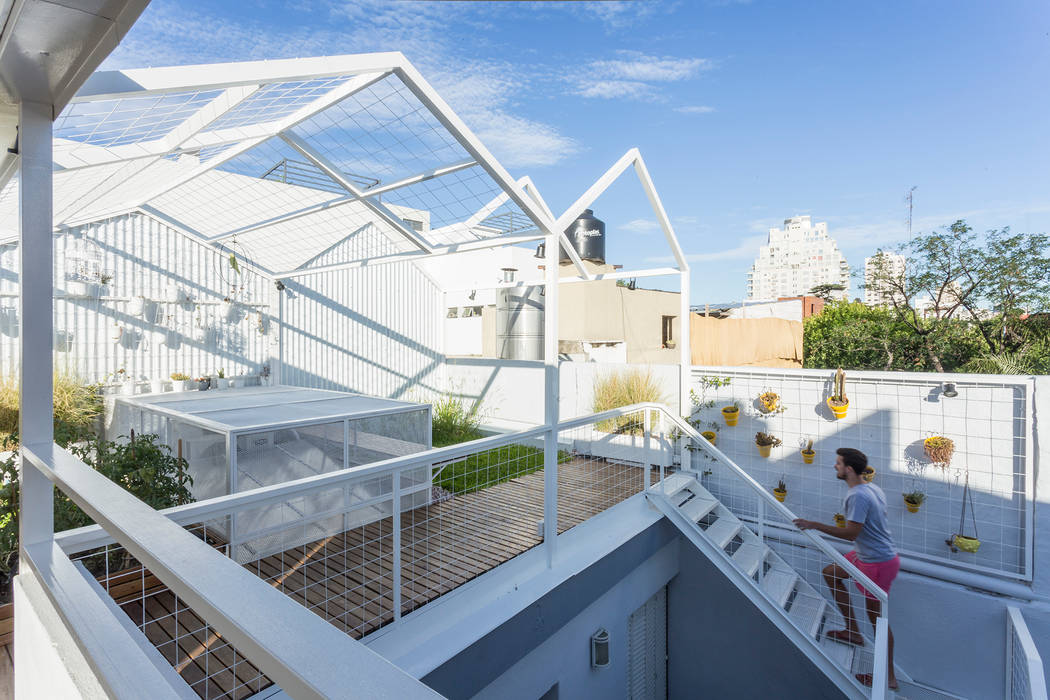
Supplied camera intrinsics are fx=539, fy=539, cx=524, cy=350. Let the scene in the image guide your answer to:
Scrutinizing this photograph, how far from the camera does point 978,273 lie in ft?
33.5

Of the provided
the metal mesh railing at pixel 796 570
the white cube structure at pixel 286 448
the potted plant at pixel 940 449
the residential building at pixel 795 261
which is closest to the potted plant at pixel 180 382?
the white cube structure at pixel 286 448

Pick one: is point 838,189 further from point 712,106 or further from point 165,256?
point 165,256

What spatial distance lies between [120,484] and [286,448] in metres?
1.12

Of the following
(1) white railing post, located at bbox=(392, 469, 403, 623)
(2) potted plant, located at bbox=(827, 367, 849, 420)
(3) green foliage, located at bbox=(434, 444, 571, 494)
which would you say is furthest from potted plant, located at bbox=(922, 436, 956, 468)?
(1) white railing post, located at bbox=(392, 469, 403, 623)

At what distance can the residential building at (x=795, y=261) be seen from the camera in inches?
2012

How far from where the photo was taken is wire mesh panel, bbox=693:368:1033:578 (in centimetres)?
475

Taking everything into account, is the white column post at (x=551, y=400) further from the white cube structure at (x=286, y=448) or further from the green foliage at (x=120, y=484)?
the green foliage at (x=120, y=484)

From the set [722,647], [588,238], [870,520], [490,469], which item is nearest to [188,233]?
[490,469]

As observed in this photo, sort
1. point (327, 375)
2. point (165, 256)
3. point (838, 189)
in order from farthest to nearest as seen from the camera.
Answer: point (838, 189), point (327, 375), point (165, 256)

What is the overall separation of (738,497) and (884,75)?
13347 millimetres

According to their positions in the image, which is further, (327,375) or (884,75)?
(884,75)

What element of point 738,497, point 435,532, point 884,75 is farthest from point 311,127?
point 884,75

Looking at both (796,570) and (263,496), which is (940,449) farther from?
(263,496)

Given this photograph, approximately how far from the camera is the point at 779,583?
502 cm
